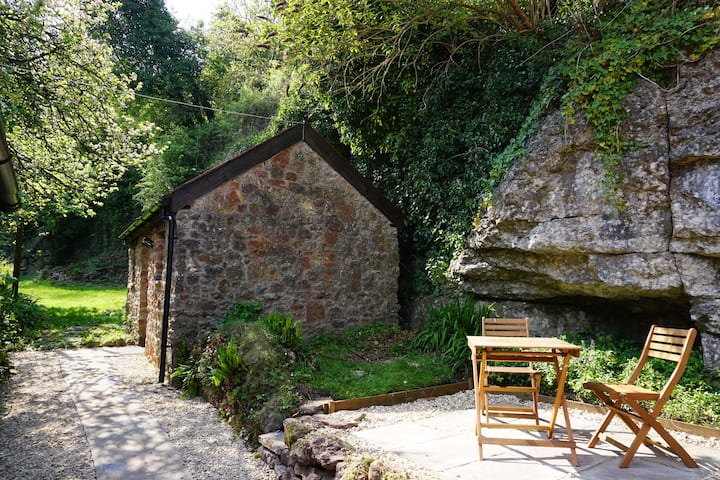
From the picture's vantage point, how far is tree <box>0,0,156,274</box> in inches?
284

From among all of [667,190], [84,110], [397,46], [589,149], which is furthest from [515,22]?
[84,110]

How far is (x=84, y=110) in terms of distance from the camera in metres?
8.63

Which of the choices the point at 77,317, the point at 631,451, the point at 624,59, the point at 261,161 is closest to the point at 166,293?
the point at 261,161

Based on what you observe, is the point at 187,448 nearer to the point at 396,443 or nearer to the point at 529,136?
the point at 396,443

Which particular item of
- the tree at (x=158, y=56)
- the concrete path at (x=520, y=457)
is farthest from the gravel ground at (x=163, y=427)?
the tree at (x=158, y=56)

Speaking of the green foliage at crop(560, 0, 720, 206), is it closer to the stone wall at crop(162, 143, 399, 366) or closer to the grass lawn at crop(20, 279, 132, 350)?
the stone wall at crop(162, 143, 399, 366)

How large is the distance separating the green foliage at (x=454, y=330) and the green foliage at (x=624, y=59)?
2750mm

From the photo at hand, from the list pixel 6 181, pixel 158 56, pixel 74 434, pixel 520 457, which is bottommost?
pixel 74 434

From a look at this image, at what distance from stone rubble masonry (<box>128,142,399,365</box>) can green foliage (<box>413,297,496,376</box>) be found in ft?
5.09

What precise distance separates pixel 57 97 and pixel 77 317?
8469 mm

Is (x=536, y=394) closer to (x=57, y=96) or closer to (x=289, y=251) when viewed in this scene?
(x=289, y=251)

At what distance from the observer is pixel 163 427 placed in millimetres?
5859

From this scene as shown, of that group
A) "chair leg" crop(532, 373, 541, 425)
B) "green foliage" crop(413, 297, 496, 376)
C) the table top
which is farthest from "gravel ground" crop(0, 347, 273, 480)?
"green foliage" crop(413, 297, 496, 376)

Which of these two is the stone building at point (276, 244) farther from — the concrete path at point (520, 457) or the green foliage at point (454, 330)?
the concrete path at point (520, 457)
